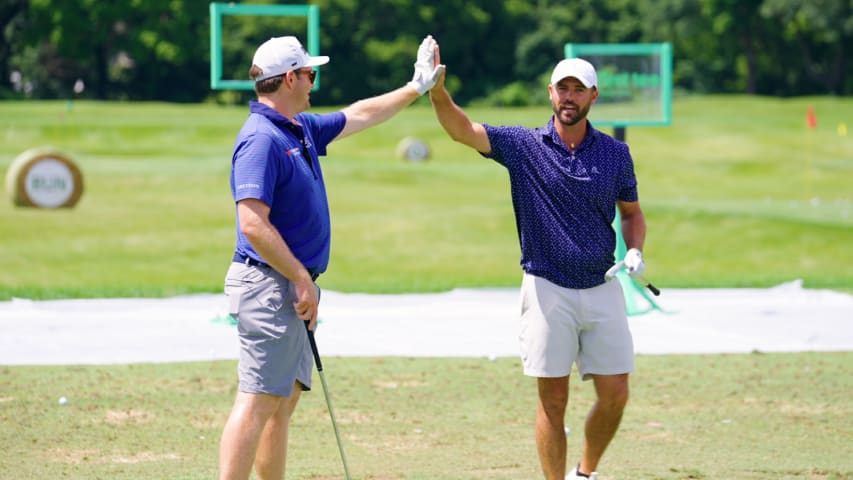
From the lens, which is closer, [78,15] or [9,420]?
[9,420]

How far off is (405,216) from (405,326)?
11405 mm

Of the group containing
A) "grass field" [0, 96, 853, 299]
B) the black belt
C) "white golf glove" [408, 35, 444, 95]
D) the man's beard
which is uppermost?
"white golf glove" [408, 35, 444, 95]

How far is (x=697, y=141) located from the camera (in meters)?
42.1

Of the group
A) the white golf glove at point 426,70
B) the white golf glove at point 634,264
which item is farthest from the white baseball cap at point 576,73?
the white golf glove at point 634,264

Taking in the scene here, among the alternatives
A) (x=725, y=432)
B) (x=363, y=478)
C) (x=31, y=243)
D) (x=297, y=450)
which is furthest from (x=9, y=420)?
(x=31, y=243)

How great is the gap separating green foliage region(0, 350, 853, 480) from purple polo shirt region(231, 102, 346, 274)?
1.68m

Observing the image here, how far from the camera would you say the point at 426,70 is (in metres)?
6.24

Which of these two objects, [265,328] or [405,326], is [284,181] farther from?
[405,326]

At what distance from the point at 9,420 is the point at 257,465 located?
2.89 metres

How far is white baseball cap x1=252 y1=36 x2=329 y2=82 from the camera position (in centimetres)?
560

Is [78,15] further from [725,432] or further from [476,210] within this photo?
[725,432]

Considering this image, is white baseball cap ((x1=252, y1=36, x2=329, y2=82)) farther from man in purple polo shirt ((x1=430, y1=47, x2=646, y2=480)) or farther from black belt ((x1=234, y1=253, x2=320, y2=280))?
man in purple polo shirt ((x1=430, y1=47, x2=646, y2=480))

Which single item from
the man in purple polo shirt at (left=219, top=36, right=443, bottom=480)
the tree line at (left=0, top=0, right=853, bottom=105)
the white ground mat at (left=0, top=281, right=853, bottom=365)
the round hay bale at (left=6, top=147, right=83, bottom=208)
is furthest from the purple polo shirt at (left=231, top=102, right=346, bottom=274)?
the tree line at (left=0, top=0, right=853, bottom=105)

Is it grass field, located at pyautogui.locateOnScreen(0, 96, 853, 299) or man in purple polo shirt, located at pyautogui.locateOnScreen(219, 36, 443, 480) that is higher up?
man in purple polo shirt, located at pyautogui.locateOnScreen(219, 36, 443, 480)
